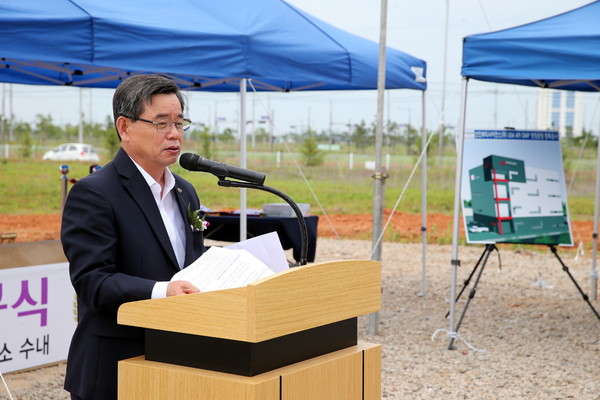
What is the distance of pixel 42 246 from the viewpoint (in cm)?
566

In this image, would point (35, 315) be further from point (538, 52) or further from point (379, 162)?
point (538, 52)

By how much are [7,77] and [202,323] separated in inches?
276

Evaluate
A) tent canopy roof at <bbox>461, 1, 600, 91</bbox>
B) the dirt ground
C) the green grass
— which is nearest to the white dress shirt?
tent canopy roof at <bbox>461, 1, 600, 91</bbox>

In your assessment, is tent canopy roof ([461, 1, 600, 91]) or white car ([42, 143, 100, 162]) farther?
white car ([42, 143, 100, 162])

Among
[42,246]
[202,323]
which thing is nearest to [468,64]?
[42,246]

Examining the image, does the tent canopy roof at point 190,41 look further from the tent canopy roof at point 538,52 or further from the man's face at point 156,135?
the man's face at point 156,135

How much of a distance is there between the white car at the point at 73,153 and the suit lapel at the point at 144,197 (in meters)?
35.6

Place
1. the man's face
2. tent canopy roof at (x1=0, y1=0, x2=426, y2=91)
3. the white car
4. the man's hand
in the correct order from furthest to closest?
the white car < tent canopy roof at (x1=0, y1=0, x2=426, y2=91) < the man's face < the man's hand

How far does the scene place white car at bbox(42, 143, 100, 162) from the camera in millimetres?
37531

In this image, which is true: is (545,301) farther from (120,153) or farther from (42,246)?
(120,153)

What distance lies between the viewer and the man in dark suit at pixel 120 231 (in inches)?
88.1

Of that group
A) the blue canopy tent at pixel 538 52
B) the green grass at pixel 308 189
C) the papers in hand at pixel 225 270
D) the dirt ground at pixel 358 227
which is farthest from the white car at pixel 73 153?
the papers in hand at pixel 225 270

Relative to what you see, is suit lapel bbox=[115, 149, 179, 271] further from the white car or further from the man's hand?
the white car

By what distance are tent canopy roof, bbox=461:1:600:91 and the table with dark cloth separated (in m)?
2.48
